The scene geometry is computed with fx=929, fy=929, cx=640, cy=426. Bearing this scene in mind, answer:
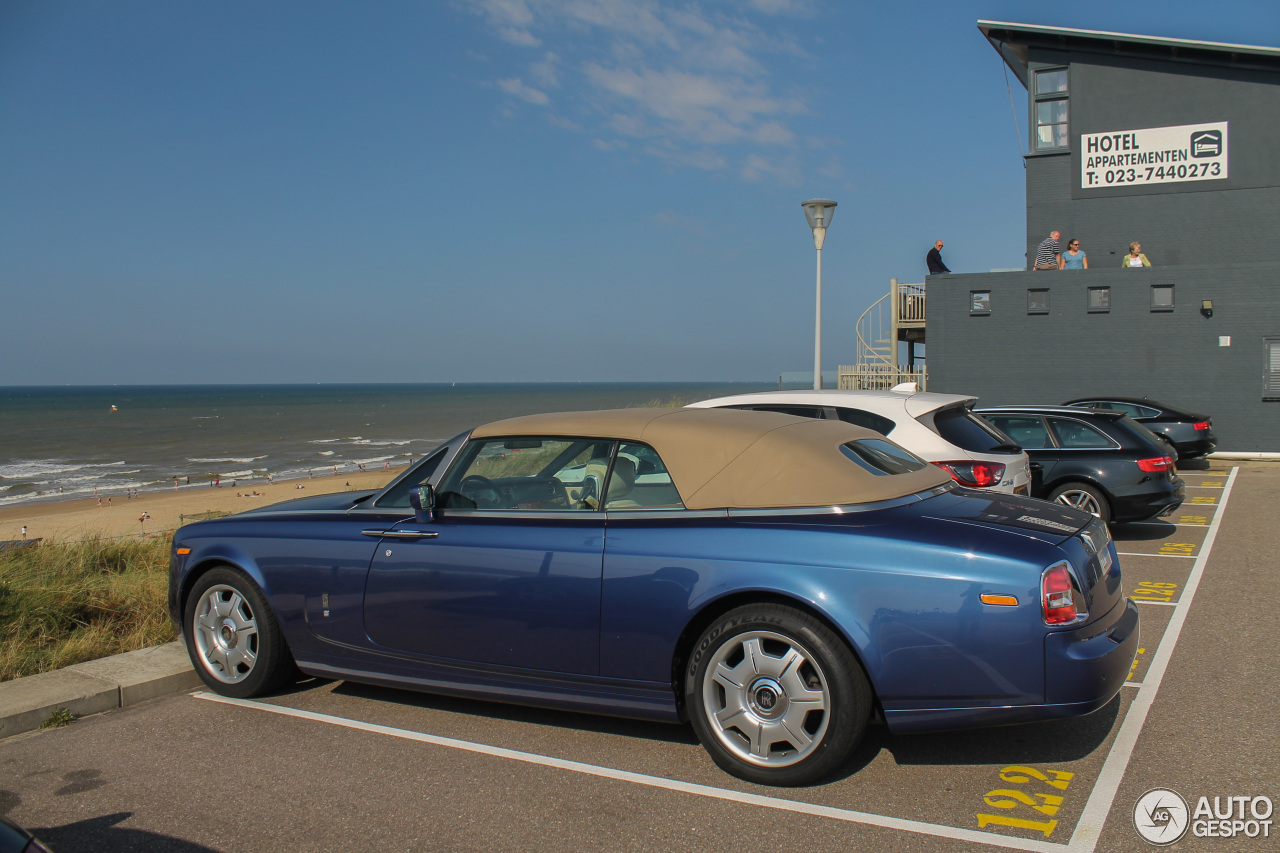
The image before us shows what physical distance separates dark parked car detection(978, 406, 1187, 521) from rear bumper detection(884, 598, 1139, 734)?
6.37 metres

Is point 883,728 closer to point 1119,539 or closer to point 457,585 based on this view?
point 457,585

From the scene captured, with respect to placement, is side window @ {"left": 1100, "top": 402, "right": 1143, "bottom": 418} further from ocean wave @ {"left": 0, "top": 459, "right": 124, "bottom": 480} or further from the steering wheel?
ocean wave @ {"left": 0, "top": 459, "right": 124, "bottom": 480}

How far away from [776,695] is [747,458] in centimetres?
105

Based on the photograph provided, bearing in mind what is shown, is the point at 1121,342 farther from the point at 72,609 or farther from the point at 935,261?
the point at 72,609

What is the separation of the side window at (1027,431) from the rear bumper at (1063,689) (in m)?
7.05

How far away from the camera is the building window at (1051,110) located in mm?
22859

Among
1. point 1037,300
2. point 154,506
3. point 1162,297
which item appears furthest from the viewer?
point 154,506

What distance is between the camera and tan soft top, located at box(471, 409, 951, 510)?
4082 mm

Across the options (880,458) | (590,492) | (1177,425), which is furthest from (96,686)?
(1177,425)

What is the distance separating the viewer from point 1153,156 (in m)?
22.1

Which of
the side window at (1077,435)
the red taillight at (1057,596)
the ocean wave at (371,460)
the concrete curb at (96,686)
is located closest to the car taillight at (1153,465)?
the side window at (1077,435)

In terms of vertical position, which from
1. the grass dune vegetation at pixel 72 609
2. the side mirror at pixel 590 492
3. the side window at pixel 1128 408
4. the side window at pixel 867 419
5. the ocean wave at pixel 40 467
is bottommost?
the ocean wave at pixel 40 467

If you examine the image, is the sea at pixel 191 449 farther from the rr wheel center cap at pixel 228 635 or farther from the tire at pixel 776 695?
the tire at pixel 776 695

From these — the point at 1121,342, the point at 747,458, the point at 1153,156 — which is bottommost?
the point at 747,458
